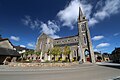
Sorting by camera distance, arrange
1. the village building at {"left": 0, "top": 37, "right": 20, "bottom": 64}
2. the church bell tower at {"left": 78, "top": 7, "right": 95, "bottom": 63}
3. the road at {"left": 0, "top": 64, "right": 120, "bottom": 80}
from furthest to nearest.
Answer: the church bell tower at {"left": 78, "top": 7, "right": 95, "bottom": 63} → the village building at {"left": 0, "top": 37, "right": 20, "bottom": 64} → the road at {"left": 0, "top": 64, "right": 120, "bottom": 80}

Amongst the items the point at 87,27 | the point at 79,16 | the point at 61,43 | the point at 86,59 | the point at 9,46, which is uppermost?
the point at 79,16

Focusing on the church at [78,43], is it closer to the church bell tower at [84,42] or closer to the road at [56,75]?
the church bell tower at [84,42]

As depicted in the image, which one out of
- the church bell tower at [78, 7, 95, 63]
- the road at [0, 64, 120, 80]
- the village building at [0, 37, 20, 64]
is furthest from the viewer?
the church bell tower at [78, 7, 95, 63]

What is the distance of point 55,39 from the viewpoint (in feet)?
222

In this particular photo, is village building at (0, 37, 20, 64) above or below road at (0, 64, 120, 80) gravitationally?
above

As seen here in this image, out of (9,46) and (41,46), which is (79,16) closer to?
(41,46)

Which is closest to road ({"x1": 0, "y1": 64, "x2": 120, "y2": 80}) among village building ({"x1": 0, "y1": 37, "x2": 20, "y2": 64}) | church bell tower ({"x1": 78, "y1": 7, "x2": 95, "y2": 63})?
village building ({"x1": 0, "y1": 37, "x2": 20, "y2": 64})

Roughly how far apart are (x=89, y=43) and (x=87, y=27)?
28.8ft

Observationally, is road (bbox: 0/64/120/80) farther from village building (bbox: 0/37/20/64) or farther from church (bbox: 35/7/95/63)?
church (bbox: 35/7/95/63)

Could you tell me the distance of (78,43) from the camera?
52969 mm

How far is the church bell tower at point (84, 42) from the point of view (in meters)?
47.7

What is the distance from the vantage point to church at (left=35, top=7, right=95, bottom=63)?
4912 centimetres

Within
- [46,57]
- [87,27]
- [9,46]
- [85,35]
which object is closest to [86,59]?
[85,35]

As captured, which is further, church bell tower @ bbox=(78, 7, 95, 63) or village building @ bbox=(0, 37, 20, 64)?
church bell tower @ bbox=(78, 7, 95, 63)
